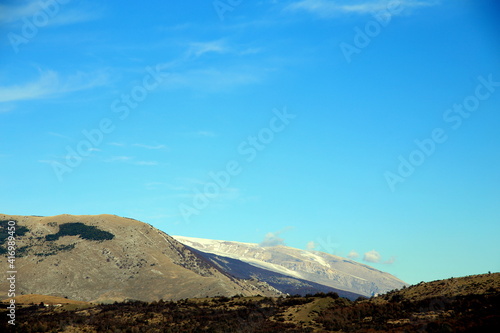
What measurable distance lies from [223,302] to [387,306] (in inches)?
917

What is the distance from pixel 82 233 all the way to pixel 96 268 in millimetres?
24586

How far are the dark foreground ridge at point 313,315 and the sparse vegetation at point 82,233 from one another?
12579cm

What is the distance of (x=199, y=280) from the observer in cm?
16425

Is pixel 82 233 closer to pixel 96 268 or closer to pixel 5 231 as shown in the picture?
pixel 96 268

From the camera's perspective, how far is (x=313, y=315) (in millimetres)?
55562

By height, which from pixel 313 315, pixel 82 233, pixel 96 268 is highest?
pixel 82 233

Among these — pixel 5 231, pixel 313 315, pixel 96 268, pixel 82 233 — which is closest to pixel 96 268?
pixel 96 268

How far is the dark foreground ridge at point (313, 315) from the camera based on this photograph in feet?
149

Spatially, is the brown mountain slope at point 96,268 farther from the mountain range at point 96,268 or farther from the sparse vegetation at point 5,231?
the sparse vegetation at point 5,231

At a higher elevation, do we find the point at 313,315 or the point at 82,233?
the point at 82,233

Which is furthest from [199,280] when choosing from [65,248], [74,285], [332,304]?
[332,304]

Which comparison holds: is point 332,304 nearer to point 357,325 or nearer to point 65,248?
point 357,325

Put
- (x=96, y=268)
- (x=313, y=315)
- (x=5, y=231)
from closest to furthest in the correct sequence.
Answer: (x=313, y=315), (x=96, y=268), (x=5, y=231)

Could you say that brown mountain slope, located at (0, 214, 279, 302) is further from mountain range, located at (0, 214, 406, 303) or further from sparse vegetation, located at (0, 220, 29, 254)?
sparse vegetation, located at (0, 220, 29, 254)
